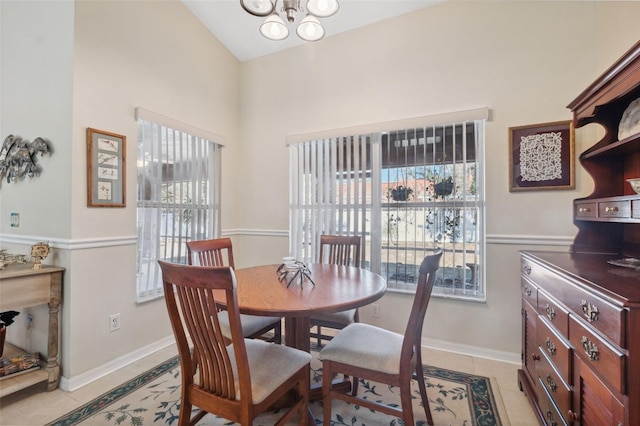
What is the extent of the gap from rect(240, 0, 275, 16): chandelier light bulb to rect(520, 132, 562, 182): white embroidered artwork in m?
2.09

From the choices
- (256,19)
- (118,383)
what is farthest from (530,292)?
(256,19)

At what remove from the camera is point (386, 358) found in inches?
57.1

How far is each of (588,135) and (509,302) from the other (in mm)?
1385

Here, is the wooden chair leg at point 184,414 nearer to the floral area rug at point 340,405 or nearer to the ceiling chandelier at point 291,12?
the floral area rug at point 340,405

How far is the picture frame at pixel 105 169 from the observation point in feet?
6.99

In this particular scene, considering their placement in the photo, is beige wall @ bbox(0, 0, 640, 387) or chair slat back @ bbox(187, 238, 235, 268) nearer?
beige wall @ bbox(0, 0, 640, 387)

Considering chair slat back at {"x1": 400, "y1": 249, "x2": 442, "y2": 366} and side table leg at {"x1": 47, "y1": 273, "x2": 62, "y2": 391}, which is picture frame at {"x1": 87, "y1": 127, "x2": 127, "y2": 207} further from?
chair slat back at {"x1": 400, "y1": 249, "x2": 442, "y2": 366}

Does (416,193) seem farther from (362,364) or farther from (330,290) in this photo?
(362,364)

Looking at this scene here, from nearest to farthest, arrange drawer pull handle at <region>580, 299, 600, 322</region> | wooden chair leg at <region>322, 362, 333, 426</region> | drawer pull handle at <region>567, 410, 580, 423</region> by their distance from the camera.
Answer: drawer pull handle at <region>580, 299, 600, 322</region> → drawer pull handle at <region>567, 410, 580, 423</region> → wooden chair leg at <region>322, 362, 333, 426</region>

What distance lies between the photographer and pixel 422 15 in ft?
8.82

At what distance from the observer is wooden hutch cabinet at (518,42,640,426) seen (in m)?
0.93

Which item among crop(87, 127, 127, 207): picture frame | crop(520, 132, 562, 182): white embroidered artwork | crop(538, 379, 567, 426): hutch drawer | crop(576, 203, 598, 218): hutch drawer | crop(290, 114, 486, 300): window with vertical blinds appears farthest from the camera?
crop(290, 114, 486, 300): window with vertical blinds

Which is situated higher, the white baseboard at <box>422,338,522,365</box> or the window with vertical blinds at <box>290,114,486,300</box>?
the window with vertical blinds at <box>290,114,486,300</box>

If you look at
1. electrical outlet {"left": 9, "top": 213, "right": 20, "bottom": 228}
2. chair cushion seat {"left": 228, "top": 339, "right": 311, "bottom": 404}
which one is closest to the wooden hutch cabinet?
chair cushion seat {"left": 228, "top": 339, "right": 311, "bottom": 404}
